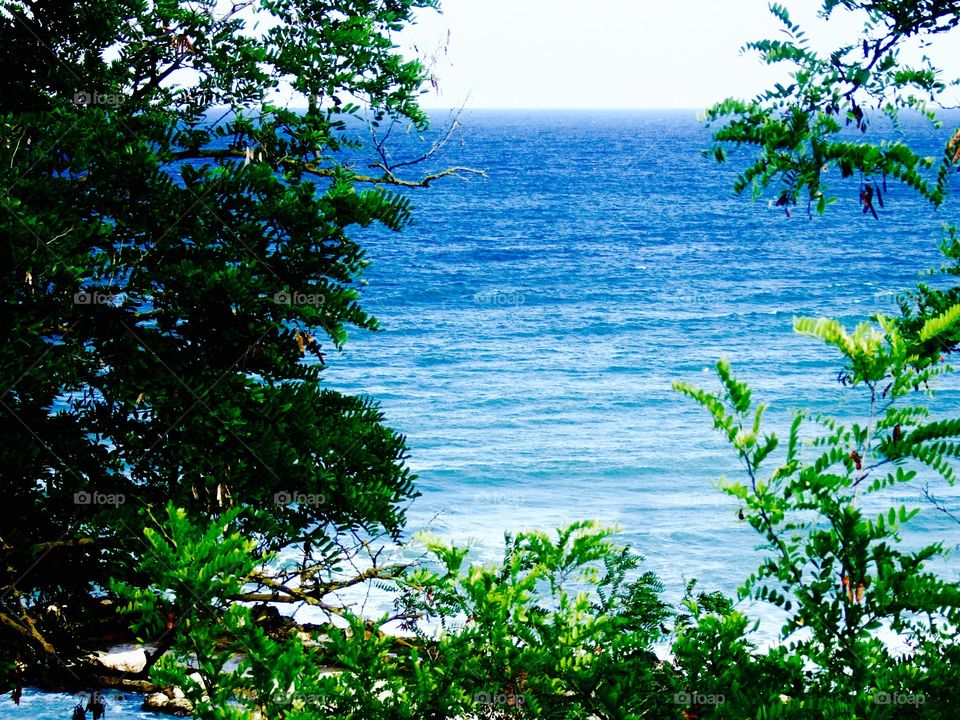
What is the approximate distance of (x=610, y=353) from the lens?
3966cm

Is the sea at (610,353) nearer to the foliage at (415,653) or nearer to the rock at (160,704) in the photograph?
the rock at (160,704)

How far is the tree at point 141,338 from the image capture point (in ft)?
20.5

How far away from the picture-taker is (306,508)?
A: 698cm

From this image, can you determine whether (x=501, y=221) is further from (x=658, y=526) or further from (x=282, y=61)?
(x=282, y=61)

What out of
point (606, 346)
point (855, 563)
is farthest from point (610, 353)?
point (855, 563)

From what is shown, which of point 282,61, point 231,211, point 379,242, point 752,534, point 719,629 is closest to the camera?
point 719,629

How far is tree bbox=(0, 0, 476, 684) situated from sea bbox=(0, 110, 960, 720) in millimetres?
2271

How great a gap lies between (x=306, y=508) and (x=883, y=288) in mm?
52129

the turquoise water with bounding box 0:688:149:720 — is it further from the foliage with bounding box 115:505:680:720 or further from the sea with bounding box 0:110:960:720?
the foliage with bounding box 115:505:680:720

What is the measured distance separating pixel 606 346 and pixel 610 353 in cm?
101

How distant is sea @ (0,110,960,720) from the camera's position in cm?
2336

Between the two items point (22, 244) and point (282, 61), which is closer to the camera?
point (22, 244)

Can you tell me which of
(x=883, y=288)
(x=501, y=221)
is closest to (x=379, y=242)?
(x=501, y=221)

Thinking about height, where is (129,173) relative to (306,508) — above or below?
above
